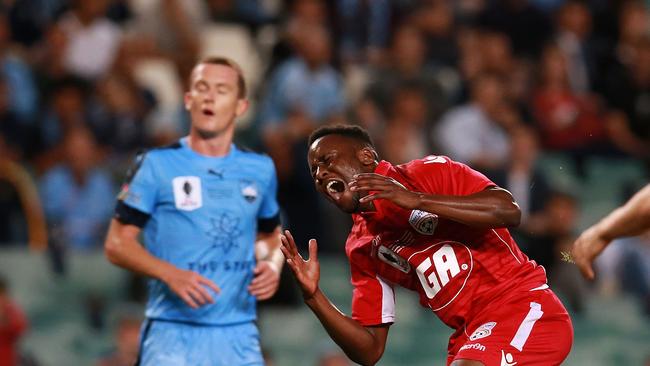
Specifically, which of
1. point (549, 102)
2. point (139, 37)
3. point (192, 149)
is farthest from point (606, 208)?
point (192, 149)

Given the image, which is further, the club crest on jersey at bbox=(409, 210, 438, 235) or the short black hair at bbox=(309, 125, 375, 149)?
the short black hair at bbox=(309, 125, 375, 149)

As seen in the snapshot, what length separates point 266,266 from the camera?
6105mm

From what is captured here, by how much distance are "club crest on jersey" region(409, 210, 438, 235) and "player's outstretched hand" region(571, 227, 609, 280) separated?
2.02 feet

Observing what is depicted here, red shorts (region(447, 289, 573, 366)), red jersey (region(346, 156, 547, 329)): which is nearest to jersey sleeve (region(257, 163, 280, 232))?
red jersey (region(346, 156, 547, 329))

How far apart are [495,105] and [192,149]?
18.3 ft

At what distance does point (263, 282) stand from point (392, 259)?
1239 millimetres

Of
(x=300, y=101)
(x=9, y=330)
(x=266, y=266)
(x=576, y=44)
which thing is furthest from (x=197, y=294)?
(x=576, y=44)

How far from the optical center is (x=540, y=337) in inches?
189

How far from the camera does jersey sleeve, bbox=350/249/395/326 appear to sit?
5133mm

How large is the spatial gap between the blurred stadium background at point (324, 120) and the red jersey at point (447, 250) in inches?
157

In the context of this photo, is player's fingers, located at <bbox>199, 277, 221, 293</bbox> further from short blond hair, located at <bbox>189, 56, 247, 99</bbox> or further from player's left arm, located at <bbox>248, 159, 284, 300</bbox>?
short blond hair, located at <bbox>189, 56, 247, 99</bbox>

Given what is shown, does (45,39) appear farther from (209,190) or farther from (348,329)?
(348,329)

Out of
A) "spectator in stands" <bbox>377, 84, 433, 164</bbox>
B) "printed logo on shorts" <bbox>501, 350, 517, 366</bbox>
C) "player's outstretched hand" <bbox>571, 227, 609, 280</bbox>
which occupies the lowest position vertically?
"spectator in stands" <bbox>377, 84, 433, 164</bbox>

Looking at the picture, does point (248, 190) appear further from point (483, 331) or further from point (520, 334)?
point (520, 334)
